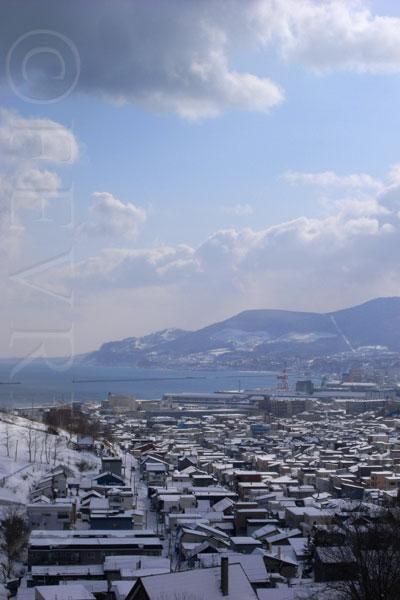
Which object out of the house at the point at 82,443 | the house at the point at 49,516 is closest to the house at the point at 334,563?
the house at the point at 49,516

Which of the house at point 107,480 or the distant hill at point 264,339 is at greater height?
the distant hill at point 264,339

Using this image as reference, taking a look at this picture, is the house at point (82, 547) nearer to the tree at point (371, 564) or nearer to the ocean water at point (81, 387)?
the tree at point (371, 564)

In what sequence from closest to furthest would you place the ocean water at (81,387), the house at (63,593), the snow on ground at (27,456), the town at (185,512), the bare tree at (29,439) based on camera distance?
the house at (63,593) < the town at (185,512) < the snow on ground at (27,456) < the bare tree at (29,439) < the ocean water at (81,387)

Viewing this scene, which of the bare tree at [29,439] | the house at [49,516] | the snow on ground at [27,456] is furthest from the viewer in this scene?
→ the bare tree at [29,439]

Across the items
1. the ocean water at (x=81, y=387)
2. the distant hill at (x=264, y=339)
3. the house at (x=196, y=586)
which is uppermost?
the distant hill at (x=264, y=339)

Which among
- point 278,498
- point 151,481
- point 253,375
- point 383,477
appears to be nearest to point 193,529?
point 278,498

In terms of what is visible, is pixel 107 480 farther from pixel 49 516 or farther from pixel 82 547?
pixel 82 547

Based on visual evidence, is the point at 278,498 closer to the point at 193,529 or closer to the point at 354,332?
the point at 193,529
